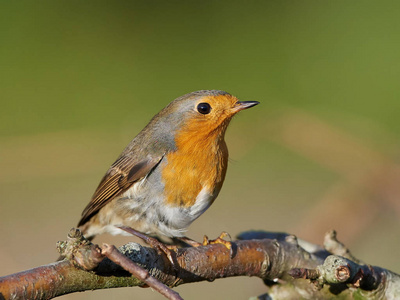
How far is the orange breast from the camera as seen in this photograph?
3033 millimetres

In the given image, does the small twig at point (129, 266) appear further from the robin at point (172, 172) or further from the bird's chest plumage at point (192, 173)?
the bird's chest plumage at point (192, 173)

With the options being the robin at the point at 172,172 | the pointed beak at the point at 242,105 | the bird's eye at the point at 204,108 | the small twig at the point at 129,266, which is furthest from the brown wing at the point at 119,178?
the small twig at the point at 129,266

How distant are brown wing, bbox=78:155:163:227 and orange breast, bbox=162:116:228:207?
0.44ft

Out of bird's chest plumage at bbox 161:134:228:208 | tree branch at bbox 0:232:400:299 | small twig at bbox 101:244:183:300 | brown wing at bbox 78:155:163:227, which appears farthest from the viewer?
brown wing at bbox 78:155:163:227

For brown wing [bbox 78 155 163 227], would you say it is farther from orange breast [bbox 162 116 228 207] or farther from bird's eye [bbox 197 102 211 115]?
bird's eye [bbox 197 102 211 115]

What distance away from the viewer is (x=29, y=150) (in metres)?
4.43

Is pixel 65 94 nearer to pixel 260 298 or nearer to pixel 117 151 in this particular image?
pixel 117 151

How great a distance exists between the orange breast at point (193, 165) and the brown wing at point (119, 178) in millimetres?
133

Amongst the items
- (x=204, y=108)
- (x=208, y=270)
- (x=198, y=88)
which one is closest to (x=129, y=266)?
(x=208, y=270)

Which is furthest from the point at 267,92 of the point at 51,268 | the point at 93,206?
the point at 51,268

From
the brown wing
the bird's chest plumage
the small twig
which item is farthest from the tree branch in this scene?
the brown wing

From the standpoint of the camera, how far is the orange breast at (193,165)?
119 inches

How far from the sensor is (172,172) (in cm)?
307

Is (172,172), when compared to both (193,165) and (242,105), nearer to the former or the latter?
(193,165)
